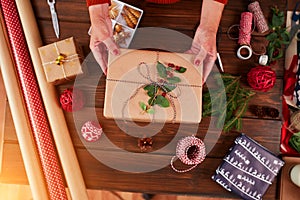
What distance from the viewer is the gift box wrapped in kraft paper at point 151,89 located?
1387 mm

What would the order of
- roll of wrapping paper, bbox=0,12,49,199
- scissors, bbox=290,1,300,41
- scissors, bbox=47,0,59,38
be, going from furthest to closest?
1. scissors, bbox=290,1,300,41
2. scissors, bbox=47,0,59,38
3. roll of wrapping paper, bbox=0,12,49,199

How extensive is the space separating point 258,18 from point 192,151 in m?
0.48

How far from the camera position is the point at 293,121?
59.4 inches

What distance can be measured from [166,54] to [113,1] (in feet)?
0.84

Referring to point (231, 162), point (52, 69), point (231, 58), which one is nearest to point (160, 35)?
point (231, 58)

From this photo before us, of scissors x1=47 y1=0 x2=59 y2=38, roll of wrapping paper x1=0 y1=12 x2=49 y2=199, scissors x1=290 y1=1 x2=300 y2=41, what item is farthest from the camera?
scissors x1=290 y1=1 x2=300 y2=41

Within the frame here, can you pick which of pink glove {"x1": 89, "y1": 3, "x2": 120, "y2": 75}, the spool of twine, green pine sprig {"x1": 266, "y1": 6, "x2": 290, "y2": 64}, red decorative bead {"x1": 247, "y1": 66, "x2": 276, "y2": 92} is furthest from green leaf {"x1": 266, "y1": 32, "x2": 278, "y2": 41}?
pink glove {"x1": 89, "y1": 3, "x2": 120, "y2": 75}

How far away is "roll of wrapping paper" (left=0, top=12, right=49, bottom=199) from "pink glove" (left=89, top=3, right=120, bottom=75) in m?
0.26

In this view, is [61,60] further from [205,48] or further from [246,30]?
[246,30]

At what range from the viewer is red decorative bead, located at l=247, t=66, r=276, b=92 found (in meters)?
1.42

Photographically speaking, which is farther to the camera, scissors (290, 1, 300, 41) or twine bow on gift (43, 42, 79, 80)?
scissors (290, 1, 300, 41)

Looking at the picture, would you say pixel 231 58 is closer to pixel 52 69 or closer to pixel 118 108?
pixel 118 108

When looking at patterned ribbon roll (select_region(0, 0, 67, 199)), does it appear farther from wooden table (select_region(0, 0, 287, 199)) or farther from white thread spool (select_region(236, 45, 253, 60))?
white thread spool (select_region(236, 45, 253, 60))

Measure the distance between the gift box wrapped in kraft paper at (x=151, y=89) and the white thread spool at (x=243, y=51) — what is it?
0.51ft
